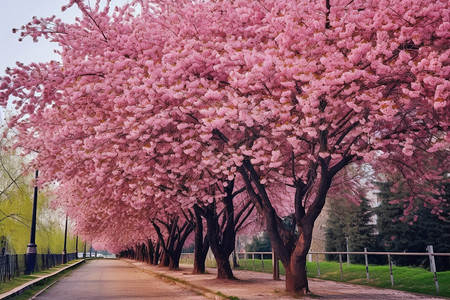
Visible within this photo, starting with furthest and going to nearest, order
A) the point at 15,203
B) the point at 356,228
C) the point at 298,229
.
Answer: the point at 356,228
the point at 15,203
the point at 298,229

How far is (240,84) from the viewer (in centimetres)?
1006

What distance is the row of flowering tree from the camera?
9.60 metres

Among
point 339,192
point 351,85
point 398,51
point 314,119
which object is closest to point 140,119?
point 314,119

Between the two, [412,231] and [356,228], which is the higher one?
[356,228]

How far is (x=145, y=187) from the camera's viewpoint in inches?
637

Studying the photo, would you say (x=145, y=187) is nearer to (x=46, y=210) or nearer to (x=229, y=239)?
(x=229, y=239)

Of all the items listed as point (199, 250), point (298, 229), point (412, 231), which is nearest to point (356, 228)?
point (412, 231)

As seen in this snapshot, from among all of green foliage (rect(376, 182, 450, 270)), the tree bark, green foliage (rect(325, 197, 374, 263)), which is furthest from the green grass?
green foliage (rect(325, 197, 374, 263))

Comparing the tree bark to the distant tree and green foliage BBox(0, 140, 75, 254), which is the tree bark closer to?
green foliage BBox(0, 140, 75, 254)

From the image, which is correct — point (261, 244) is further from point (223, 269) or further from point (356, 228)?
point (223, 269)

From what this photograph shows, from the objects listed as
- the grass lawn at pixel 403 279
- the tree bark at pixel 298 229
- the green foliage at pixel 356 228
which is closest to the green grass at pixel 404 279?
the grass lawn at pixel 403 279

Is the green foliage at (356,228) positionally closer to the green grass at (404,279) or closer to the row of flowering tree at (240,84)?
the green grass at (404,279)

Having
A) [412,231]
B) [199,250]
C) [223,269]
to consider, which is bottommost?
[223,269]

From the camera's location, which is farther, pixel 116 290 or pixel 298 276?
pixel 116 290
